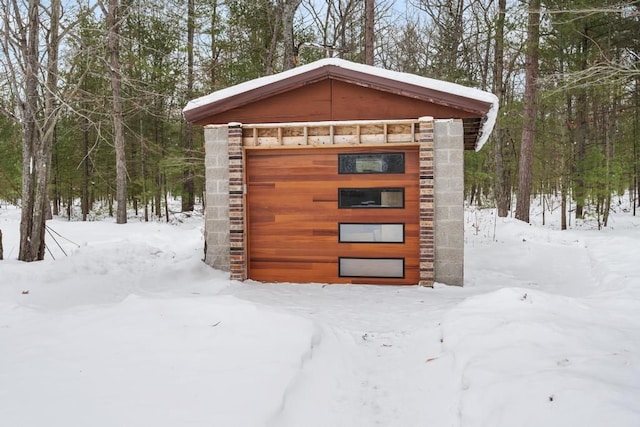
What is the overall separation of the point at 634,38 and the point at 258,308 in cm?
1724

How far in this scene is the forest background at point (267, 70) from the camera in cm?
759

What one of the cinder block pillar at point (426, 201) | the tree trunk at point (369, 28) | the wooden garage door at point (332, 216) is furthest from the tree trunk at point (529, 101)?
the wooden garage door at point (332, 216)

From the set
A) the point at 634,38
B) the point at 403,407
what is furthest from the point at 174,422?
the point at 634,38

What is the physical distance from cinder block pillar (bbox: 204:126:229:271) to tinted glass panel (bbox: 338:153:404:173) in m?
2.33

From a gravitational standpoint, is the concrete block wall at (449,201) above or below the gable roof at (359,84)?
below

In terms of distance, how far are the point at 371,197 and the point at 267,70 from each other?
9560 mm

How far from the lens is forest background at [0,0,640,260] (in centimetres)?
759

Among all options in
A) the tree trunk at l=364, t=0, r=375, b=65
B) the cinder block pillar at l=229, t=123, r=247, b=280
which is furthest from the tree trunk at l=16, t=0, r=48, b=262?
the tree trunk at l=364, t=0, r=375, b=65

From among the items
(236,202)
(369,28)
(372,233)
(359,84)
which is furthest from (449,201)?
(369,28)

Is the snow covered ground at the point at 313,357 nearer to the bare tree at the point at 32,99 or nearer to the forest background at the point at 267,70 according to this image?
the bare tree at the point at 32,99

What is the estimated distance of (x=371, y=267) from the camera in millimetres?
7945

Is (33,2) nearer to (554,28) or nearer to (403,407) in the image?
(403,407)

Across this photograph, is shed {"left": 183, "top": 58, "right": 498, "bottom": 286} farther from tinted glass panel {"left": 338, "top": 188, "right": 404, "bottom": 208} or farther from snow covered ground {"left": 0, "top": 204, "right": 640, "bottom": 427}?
snow covered ground {"left": 0, "top": 204, "right": 640, "bottom": 427}

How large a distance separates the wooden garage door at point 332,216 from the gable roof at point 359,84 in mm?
1038
